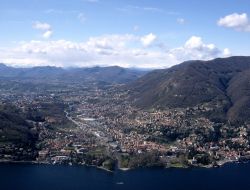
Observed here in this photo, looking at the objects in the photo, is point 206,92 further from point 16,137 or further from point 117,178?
point 117,178

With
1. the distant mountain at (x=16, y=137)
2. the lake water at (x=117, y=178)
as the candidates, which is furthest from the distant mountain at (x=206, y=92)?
the lake water at (x=117, y=178)

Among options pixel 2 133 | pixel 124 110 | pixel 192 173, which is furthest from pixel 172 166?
pixel 124 110

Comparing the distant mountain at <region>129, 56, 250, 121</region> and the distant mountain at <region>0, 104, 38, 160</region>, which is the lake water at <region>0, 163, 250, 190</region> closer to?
the distant mountain at <region>0, 104, 38, 160</region>

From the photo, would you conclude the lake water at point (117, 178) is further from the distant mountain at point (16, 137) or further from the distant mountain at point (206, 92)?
the distant mountain at point (206, 92)

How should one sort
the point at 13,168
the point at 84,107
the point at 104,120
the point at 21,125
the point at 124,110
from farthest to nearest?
the point at 84,107
the point at 124,110
the point at 104,120
the point at 21,125
the point at 13,168

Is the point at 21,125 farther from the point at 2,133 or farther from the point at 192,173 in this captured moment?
the point at 192,173

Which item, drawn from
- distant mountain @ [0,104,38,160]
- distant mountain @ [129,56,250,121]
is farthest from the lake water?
distant mountain @ [129,56,250,121]
